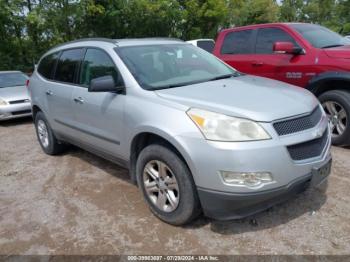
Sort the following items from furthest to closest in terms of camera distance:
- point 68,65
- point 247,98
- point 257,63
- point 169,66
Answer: point 257,63, point 68,65, point 169,66, point 247,98

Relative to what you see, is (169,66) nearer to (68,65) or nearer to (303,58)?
(68,65)

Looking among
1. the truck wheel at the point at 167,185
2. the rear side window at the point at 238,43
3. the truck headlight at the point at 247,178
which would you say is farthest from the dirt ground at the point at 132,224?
the rear side window at the point at 238,43

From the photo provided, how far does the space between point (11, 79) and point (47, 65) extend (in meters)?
4.94

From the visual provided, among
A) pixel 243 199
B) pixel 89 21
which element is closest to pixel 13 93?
pixel 243 199

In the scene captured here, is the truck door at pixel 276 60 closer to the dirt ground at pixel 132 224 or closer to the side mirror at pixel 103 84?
the dirt ground at pixel 132 224

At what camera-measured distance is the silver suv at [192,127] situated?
276cm

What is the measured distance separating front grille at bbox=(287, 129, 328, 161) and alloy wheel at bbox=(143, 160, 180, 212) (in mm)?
990

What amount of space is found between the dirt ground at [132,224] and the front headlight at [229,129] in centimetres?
92

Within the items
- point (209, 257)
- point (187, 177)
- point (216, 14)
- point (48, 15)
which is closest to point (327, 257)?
point (209, 257)

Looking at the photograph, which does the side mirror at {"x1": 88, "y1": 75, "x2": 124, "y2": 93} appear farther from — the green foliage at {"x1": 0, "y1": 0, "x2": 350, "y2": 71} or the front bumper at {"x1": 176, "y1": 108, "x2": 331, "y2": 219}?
the green foliage at {"x1": 0, "y1": 0, "x2": 350, "y2": 71}

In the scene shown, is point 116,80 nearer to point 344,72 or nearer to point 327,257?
point 327,257

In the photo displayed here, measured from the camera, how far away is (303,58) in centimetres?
543

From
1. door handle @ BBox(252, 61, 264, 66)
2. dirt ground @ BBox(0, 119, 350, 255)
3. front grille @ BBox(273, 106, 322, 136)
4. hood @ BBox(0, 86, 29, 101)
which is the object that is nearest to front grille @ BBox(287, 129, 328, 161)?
front grille @ BBox(273, 106, 322, 136)

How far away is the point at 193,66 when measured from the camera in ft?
13.5
